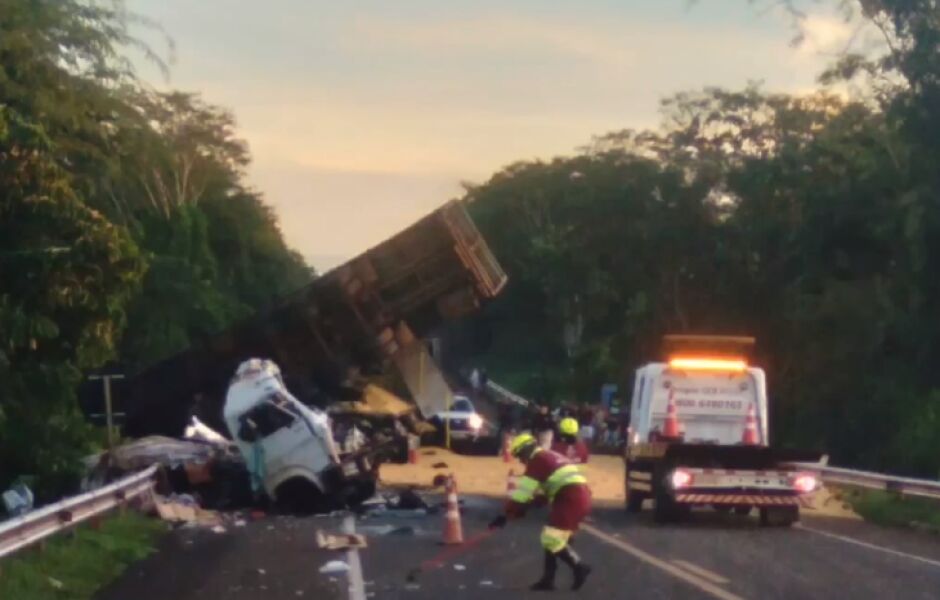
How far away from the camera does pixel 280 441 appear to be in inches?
981

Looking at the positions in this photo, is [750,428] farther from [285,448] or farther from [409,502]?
[285,448]

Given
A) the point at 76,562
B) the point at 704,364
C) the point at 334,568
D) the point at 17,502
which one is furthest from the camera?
the point at 704,364

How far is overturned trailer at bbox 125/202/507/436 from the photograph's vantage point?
90.6ft

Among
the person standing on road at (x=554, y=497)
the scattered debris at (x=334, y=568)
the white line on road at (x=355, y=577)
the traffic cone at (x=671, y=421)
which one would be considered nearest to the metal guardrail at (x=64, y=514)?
the scattered debris at (x=334, y=568)

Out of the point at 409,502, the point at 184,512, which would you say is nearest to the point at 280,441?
the point at 184,512

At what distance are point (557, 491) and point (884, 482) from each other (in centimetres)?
1255

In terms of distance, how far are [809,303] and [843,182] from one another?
11.0ft

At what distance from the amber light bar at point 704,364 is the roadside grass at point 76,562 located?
843 cm

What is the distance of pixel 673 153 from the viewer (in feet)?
210

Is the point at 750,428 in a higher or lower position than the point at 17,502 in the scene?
higher

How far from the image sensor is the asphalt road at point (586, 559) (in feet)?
46.1

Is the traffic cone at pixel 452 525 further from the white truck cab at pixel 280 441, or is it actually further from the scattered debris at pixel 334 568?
the white truck cab at pixel 280 441

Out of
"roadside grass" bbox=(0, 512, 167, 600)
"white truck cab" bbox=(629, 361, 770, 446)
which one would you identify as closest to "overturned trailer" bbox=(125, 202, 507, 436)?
"white truck cab" bbox=(629, 361, 770, 446)

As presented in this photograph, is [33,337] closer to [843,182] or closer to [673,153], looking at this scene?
[843,182]
